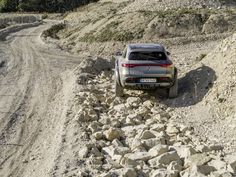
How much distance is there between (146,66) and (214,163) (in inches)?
262

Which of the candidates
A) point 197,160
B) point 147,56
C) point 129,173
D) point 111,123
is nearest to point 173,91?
point 147,56

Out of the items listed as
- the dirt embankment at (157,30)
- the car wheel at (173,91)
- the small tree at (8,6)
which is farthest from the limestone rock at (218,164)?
the small tree at (8,6)

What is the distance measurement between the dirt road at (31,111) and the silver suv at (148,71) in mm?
2550

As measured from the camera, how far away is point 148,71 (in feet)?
51.9

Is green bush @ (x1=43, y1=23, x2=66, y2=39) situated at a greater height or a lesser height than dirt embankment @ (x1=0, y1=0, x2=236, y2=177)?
lesser

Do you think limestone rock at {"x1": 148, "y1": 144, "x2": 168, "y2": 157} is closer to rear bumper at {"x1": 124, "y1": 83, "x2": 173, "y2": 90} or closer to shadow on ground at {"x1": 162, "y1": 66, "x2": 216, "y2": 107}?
shadow on ground at {"x1": 162, "y1": 66, "x2": 216, "y2": 107}

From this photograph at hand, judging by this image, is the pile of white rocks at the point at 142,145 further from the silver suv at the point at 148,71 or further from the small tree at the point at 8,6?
the small tree at the point at 8,6

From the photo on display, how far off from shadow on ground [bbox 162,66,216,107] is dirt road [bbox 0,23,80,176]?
13.1 feet

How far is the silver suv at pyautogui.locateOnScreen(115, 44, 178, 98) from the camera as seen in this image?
1584 cm

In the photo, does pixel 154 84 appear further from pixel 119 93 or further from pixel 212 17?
pixel 212 17

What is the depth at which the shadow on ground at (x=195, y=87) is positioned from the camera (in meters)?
15.4

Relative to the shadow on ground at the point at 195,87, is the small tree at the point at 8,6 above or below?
below

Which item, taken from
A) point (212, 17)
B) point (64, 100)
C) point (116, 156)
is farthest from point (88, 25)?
point (116, 156)

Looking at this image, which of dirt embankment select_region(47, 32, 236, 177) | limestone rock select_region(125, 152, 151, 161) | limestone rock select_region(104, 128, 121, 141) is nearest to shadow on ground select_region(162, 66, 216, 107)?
dirt embankment select_region(47, 32, 236, 177)
